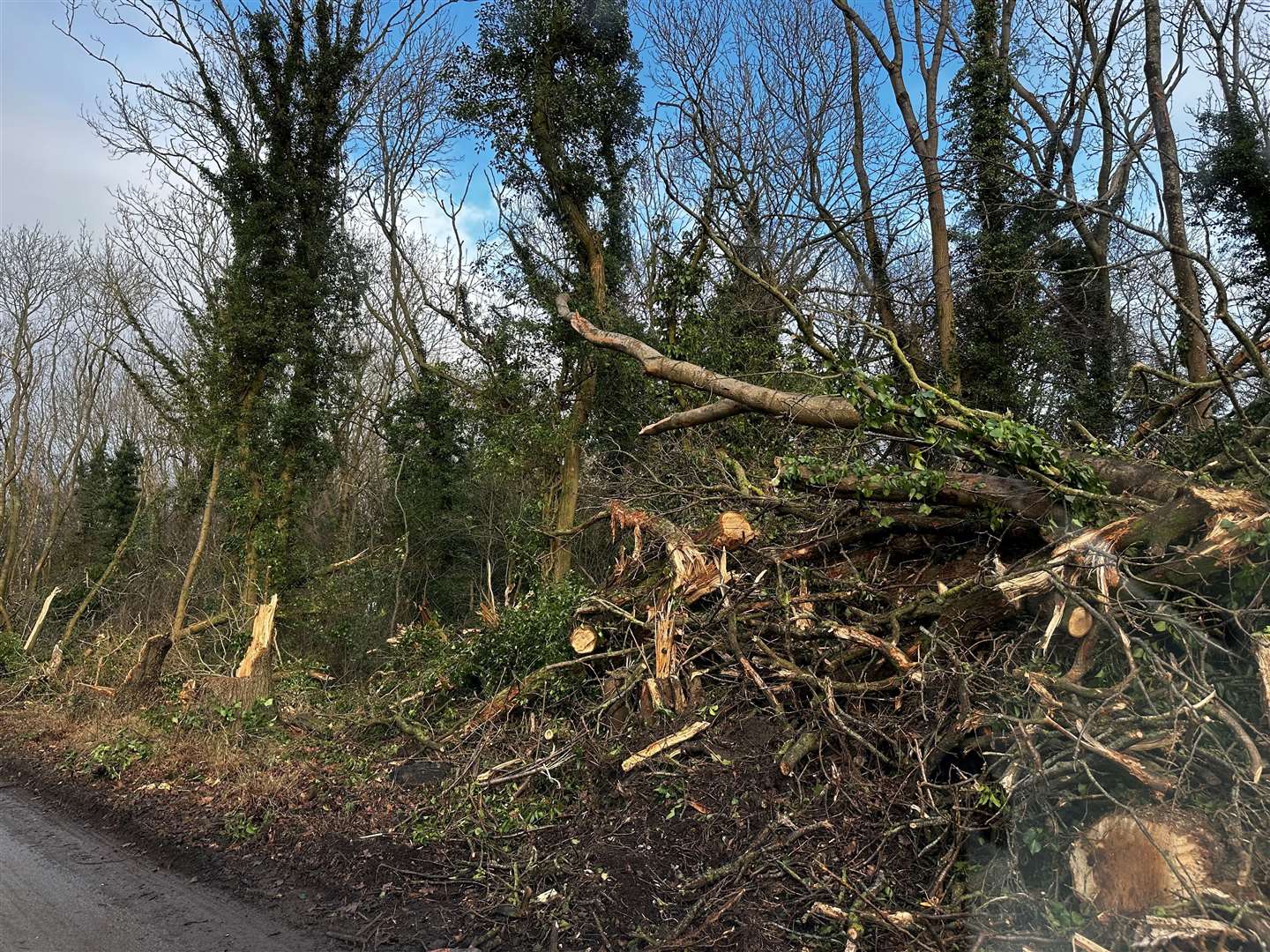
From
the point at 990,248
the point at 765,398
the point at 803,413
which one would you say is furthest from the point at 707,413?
the point at 990,248

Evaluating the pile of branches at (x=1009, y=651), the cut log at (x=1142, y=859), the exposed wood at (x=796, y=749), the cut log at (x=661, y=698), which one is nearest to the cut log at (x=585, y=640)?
the pile of branches at (x=1009, y=651)

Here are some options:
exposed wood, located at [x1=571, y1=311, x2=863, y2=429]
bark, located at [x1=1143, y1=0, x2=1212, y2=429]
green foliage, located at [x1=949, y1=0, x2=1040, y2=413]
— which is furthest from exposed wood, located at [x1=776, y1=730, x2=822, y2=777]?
green foliage, located at [x1=949, y1=0, x2=1040, y2=413]

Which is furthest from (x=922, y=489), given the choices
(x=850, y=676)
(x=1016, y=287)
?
(x=1016, y=287)

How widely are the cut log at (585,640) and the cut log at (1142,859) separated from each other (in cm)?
393

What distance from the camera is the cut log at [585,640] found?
22.5 feet

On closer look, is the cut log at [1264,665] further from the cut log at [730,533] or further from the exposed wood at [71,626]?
the exposed wood at [71,626]

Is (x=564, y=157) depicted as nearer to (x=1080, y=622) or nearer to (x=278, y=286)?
(x=278, y=286)

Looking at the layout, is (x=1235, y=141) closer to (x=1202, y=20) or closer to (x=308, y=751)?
(x=1202, y=20)

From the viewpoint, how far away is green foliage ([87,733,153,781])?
286 inches

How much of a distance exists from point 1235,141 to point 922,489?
41.5 ft

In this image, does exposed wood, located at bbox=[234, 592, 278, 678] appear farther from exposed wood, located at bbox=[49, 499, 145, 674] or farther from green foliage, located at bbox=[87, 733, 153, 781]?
exposed wood, located at bbox=[49, 499, 145, 674]

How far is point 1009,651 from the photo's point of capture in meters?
4.77

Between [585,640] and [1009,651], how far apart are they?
340cm

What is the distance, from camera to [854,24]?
17.9 m
